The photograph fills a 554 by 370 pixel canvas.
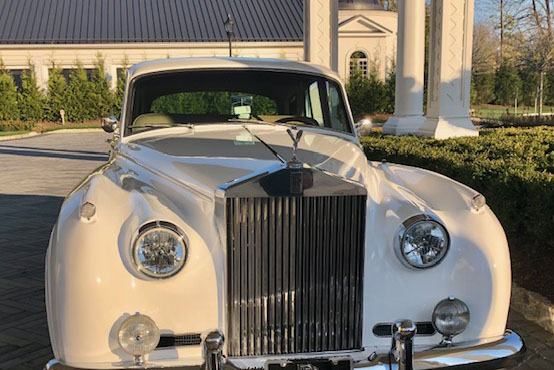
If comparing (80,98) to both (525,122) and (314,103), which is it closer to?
(525,122)

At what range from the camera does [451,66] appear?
34.3 ft

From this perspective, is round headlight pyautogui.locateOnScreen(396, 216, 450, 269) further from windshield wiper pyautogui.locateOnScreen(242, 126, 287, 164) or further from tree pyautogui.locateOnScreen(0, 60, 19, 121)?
tree pyautogui.locateOnScreen(0, 60, 19, 121)

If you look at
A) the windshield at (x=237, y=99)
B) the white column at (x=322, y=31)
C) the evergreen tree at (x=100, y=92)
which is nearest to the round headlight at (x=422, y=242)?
the windshield at (x=237, y=99)

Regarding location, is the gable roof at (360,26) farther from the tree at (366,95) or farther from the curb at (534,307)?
the curb at (534,307)

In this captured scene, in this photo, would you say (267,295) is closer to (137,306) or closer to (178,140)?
(137,306)

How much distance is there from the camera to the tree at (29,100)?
31875mm

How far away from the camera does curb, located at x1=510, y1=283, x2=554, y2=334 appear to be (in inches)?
144

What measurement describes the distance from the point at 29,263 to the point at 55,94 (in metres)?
29.8

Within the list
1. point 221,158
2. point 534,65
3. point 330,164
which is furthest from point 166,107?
point 534,65

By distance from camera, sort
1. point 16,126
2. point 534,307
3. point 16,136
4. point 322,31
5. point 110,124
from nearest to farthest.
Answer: point 534,307, point 110,124, point 322,31, point 16,136, point 16,126

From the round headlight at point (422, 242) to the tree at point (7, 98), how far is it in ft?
109

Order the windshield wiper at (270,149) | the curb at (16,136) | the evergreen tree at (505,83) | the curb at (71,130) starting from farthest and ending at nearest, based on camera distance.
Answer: the evergreen tree at (505,83), the curb at (71,130), the curb at (16,136), the windshield wiper at (270,149)

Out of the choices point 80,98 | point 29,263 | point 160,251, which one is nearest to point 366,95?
point 80,98

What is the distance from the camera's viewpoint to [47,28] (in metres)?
34.3
